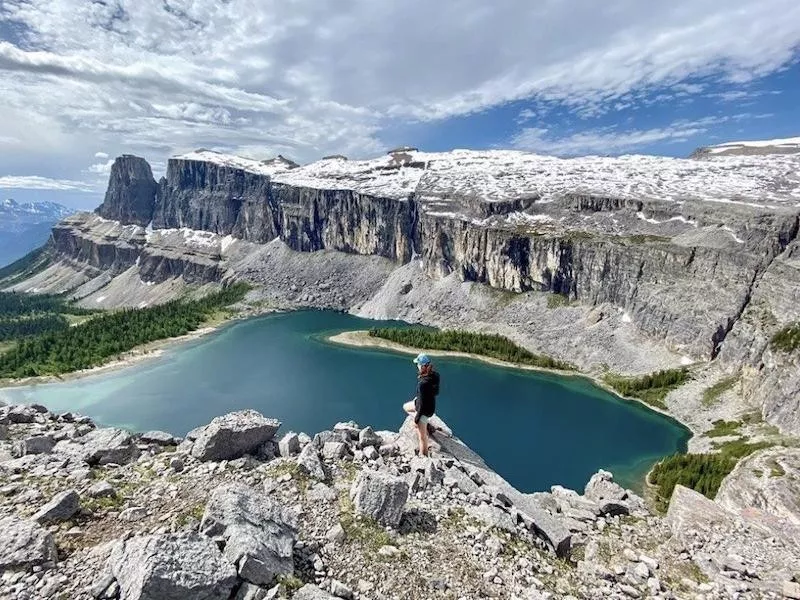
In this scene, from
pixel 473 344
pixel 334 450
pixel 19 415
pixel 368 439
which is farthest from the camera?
pixel 473 344

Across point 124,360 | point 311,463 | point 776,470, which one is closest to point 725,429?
point 776,470

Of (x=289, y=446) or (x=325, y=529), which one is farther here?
(x=289, y=446)

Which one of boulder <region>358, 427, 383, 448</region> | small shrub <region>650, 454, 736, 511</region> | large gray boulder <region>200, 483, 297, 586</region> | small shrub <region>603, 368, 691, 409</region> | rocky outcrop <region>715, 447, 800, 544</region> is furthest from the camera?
small shrub <region>603, 368, 691, 409</region>

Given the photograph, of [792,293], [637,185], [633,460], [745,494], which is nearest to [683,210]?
[637,185]

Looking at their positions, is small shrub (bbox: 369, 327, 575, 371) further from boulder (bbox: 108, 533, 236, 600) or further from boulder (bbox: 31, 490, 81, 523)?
boulder (bbox: 108, 533, 236, 600)

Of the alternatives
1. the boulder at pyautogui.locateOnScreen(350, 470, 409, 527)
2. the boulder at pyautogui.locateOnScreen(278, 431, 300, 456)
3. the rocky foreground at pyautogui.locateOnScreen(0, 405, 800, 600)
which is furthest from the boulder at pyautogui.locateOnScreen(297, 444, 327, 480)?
the boulder at pyautogui.locateOnScreen(350, 470, 409, 527)

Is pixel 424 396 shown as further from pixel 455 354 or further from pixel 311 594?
pixel 455 354
